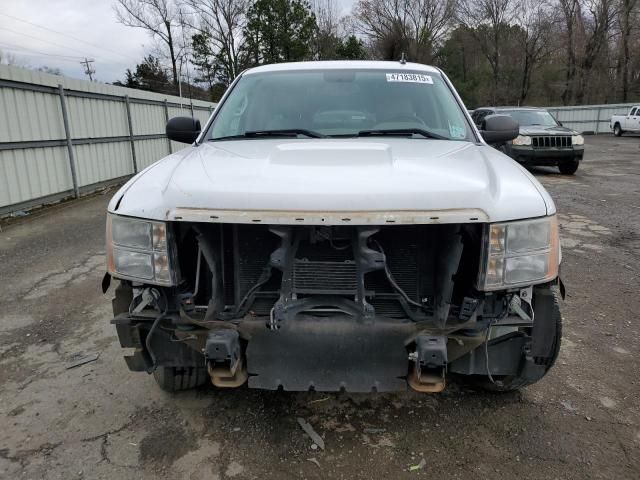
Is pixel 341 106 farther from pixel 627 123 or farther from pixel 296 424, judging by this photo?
pixel 627 123

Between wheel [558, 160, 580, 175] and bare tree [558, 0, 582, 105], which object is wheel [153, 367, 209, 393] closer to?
wheel [558, 160, 580, 175]

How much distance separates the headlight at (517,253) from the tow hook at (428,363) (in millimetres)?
300

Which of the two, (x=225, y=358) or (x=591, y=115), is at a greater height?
(x=591, y=115)

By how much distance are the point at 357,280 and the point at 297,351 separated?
→ 0.40 m

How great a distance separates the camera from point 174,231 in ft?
6.74

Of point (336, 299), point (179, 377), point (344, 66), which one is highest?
point (344, 66)

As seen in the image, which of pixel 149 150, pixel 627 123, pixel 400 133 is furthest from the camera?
pixel 627 123

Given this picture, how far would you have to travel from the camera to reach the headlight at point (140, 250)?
6.67 ft

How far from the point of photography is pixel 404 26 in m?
43.5

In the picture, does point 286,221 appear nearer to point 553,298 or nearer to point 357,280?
point 357,280

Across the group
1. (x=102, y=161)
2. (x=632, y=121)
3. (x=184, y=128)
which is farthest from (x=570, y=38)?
(x=184, y=128)

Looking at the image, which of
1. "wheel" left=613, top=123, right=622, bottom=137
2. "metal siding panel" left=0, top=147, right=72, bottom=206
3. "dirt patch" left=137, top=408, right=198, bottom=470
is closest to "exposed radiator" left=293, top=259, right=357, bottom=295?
"dirt patch" left=137, top=408, right=198, bottom=470

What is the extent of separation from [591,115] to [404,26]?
20.7 metres

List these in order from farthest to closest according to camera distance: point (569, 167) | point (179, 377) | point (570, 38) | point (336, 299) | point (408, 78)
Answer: point (570, 38) < point (569, 167) < point (408, 78) < point (179, 377) < point (336, 299)
